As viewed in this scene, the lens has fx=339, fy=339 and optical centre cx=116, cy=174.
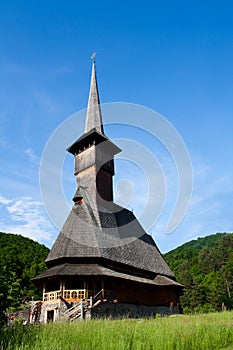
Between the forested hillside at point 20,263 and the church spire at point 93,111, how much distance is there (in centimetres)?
1926

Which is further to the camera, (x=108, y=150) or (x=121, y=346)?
(x=108, y=150)

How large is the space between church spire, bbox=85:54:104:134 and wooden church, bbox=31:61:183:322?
103 mm

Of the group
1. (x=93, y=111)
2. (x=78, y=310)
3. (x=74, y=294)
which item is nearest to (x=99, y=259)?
(x=74, y=294)

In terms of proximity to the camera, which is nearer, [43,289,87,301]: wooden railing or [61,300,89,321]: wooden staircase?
[61,300,89,321]: wooden staircase

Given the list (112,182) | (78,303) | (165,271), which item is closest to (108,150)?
(112,182)

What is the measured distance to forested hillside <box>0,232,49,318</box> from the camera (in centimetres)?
3892

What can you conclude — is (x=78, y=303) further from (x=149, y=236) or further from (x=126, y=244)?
(x=149, y=236)

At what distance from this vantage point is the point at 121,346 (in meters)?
7.73

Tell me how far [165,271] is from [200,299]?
28.3 m

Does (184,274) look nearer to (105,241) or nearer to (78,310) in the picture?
(105,241)

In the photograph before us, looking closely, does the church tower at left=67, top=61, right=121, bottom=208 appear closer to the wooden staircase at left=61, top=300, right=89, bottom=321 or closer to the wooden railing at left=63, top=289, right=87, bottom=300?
the wooden railing at left=63, top=289, right=87, bottom=300

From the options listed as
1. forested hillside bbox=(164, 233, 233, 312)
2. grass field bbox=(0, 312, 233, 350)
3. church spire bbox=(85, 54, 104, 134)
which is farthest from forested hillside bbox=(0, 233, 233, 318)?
grass field bbox=(0, 312, 233, 350)

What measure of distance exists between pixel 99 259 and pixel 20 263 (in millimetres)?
29083

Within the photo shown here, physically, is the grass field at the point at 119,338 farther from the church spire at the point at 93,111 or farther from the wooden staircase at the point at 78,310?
the church spire at the point at 93,111
